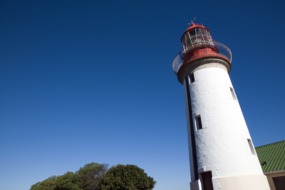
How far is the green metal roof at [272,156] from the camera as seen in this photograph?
49.0ft

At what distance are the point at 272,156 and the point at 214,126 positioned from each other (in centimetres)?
942

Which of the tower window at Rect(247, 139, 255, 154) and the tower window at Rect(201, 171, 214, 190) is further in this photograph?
the tower window at Rect(247, 139, 255, 154)

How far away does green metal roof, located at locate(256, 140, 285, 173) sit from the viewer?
14923 mm

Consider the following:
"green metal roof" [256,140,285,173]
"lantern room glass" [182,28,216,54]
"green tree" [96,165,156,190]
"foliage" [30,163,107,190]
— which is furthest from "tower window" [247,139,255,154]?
"foliage" [30,163,107,190]

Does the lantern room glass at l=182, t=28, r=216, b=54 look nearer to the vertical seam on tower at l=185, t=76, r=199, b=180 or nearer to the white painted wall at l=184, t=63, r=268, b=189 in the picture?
the white painted wall at l=184, t=63, r=268, b=189

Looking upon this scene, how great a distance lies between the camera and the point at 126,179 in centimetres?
2912

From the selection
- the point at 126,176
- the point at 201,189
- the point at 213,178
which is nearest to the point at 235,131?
the point at 213,178

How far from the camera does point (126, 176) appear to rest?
2939cm

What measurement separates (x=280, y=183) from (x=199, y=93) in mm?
9520

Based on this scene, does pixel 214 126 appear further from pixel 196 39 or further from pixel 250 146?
pixel 196 39

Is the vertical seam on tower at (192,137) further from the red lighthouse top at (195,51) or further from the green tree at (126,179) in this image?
the green tree at (126,179)

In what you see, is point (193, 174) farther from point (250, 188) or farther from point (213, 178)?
point (250, 188)

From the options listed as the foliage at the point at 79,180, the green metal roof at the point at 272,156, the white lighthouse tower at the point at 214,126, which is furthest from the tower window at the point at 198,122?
the foliage at the point at 79,180

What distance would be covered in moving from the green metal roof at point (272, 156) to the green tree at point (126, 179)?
18573 mm
